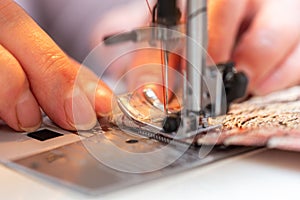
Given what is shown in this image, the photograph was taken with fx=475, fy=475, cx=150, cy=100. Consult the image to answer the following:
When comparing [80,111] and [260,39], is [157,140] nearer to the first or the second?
[80,111]

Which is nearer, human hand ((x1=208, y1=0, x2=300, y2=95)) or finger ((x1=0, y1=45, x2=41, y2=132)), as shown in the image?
finger ((x1=0, y1=45, x2=41, y2=132))

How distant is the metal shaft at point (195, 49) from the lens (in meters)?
0.53

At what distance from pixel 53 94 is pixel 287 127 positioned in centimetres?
33

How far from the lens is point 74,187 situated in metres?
0.49

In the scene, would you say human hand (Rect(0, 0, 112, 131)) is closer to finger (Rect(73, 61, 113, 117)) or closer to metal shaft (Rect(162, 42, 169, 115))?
finger (Rect(73, 61, 113, 117))

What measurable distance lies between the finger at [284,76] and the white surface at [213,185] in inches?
9.3

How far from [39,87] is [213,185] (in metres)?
0.31

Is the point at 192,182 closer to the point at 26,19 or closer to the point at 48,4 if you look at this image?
the point at 26,19

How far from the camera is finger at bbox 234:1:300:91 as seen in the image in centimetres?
79

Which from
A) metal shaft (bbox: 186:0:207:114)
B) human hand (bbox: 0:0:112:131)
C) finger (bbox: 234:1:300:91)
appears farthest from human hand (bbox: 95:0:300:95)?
metal shaft (bbox: 186:0:207:114)

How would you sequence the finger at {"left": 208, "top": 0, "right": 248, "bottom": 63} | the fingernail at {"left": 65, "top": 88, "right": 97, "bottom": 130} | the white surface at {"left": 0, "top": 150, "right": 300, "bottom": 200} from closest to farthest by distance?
the white surface at {"left": 0, "top": 150, "right": 300, "bottom": 200} < the fingernail at {"left": 65, "top": 88, "right": 97, "bottom": 130} < the finger at {"left": 208, "top": 0, "right": 248, "bottom": 63}

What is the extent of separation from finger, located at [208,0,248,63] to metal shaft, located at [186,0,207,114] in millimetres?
216

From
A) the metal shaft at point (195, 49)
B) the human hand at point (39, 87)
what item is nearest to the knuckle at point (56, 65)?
the human hand at point (39, 87)

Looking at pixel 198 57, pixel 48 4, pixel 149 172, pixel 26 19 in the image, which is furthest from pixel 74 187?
pixel 48 4
